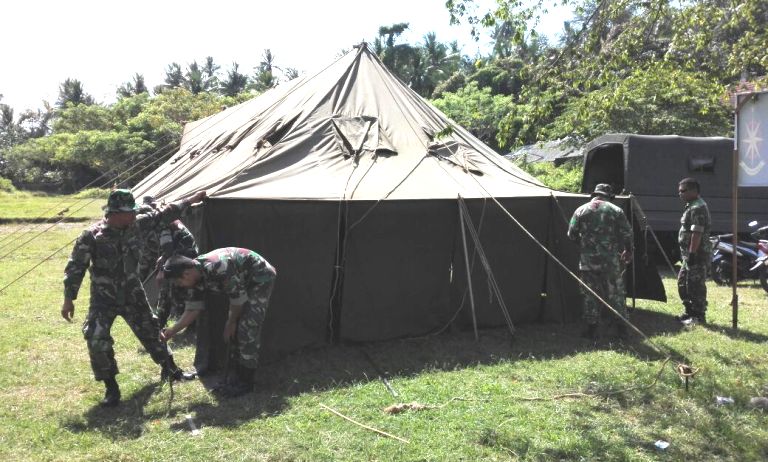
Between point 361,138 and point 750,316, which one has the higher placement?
point 361,138

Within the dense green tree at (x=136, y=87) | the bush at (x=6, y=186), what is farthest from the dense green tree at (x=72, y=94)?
the bush at (x=6, y=186)

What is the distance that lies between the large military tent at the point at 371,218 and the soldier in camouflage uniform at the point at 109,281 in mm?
809

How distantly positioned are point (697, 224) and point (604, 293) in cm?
146

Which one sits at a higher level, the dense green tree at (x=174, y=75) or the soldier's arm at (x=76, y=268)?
the dense green tree at (x=174, y=75)

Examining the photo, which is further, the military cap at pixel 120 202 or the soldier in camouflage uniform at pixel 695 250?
the soldier in camouflage uniform at pixel 695 250

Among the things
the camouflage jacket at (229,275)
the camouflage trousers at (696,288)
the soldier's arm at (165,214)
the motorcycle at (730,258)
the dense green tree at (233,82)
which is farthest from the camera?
the dense green tree at (233,82)

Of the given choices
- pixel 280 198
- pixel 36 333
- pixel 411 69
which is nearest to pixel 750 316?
pixel 280 198

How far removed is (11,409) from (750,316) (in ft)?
25.4

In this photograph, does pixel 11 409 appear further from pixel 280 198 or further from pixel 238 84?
pixel 238 84

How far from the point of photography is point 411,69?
44.4 metres

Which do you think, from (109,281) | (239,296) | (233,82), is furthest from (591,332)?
(233,82)

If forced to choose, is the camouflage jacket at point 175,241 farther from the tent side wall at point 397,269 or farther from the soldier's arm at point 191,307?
the tent side wall at point 397,269

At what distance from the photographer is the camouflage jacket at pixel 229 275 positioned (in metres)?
4.64

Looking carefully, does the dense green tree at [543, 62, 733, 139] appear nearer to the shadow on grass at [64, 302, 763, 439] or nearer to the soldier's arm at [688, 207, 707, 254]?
the soldier's arm at [688, 207, 707, 254]
